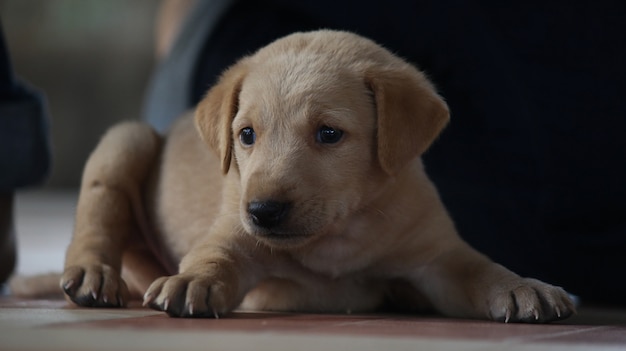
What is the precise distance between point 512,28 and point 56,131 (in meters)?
8.88

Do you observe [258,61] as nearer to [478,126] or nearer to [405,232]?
[405,232]

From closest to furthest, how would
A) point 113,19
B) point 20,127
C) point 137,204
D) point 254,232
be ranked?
point 254,232 → point 137,204 → point 20,127 → point 113,19

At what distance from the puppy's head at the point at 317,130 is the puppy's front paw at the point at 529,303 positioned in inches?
21.2

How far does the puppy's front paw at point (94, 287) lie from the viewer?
11.2 feet

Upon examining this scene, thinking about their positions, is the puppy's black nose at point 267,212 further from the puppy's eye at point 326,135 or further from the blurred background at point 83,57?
the blurred background at point 83,57

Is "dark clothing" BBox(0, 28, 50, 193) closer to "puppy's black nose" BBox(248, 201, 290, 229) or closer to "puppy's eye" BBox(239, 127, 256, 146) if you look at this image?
"puppy's eye" BBox(239, 127, 256, 146)

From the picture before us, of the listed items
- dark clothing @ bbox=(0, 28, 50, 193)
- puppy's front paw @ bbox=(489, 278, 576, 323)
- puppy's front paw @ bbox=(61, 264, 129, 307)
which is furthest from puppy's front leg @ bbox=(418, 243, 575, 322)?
dark clothing @ bbox=(0, 28, 50, 193)

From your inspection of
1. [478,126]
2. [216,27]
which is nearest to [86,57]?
[216,27]

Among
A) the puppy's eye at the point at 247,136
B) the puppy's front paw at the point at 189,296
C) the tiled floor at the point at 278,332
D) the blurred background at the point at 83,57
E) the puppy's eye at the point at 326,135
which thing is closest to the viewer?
the tiled floor at the point at 278,332

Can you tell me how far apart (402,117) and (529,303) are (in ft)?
2.43

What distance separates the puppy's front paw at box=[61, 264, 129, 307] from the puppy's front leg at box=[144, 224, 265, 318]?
12.4 inches

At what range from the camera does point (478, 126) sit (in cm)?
518

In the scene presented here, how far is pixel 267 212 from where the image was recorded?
3.04 m

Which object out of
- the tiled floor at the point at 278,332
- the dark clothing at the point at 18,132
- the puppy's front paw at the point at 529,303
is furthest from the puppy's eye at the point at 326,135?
the dark clothing at the point at 18,132
